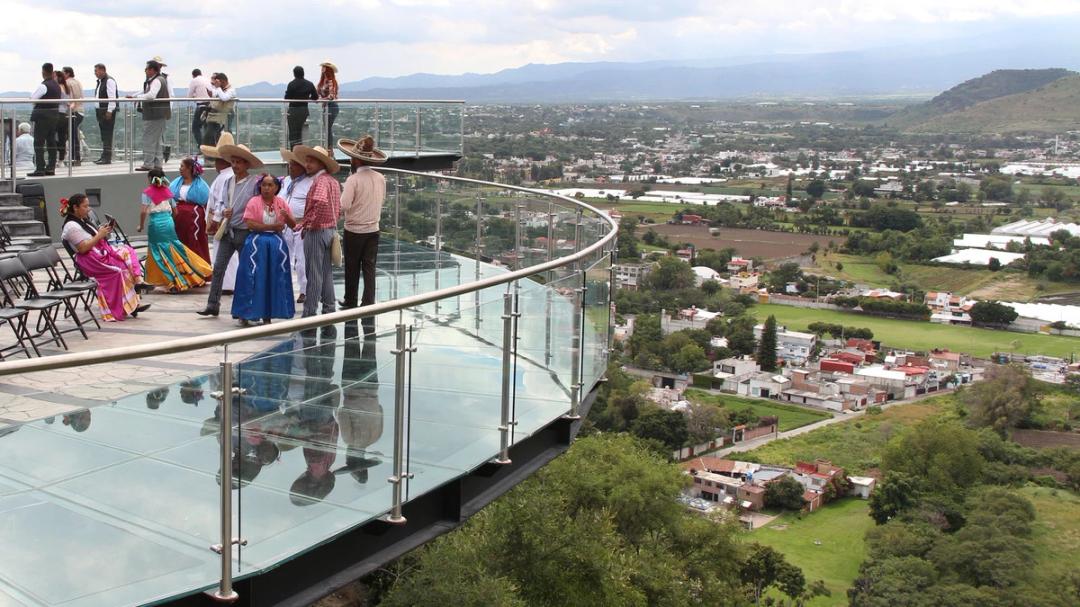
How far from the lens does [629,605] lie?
24.9 metres

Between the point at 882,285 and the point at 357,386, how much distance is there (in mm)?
120818

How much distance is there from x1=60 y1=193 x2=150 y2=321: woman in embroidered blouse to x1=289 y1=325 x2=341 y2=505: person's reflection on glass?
22.3 ft

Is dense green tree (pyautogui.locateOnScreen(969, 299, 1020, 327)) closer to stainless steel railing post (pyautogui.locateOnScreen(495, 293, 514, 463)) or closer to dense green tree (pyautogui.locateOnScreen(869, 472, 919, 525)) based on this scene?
dense green tree (pyautogui.locateOnScreen(869, 472, 919, 525))

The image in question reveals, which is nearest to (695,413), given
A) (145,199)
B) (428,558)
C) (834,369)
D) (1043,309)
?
(834,369)

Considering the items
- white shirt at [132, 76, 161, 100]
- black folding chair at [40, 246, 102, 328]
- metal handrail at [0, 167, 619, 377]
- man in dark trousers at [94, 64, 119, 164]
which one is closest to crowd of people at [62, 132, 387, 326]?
black folding chair at [40, 246, 102, 328]

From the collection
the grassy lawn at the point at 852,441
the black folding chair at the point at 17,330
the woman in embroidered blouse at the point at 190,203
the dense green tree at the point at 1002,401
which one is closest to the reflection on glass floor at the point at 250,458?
the black folding chair at the point at 17,330

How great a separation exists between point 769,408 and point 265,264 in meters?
81.6

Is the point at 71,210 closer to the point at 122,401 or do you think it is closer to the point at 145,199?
the point at 145,199

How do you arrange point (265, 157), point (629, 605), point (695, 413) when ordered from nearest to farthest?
point (265, 157) → point (629, 605) → point (695, 413)

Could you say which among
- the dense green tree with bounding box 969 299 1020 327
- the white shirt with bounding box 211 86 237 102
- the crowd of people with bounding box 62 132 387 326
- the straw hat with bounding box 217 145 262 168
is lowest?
the dense green tree with bounding box 969 299 1020 327

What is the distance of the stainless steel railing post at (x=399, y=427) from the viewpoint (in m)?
6.13

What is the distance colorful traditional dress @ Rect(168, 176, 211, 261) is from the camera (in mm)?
13734

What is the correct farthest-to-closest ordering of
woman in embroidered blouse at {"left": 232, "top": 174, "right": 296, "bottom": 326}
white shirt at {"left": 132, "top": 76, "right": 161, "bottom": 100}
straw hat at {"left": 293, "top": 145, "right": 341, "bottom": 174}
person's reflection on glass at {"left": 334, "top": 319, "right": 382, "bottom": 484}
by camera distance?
→ white shirt at {"left": 132, "top": 76, "right": 161, "bottom": 100} → woman in embroidered blouse at {"left": 232, "top": 174, "right": 296, "bottom": 326} → straw hat at {"left": 293, "top": 145, "right": 341, "bottom": 174} → person's reflection on glass at {"left": 334, "top": 319, "right": 382, "bottom": 484}

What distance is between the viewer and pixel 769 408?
8988 cm
